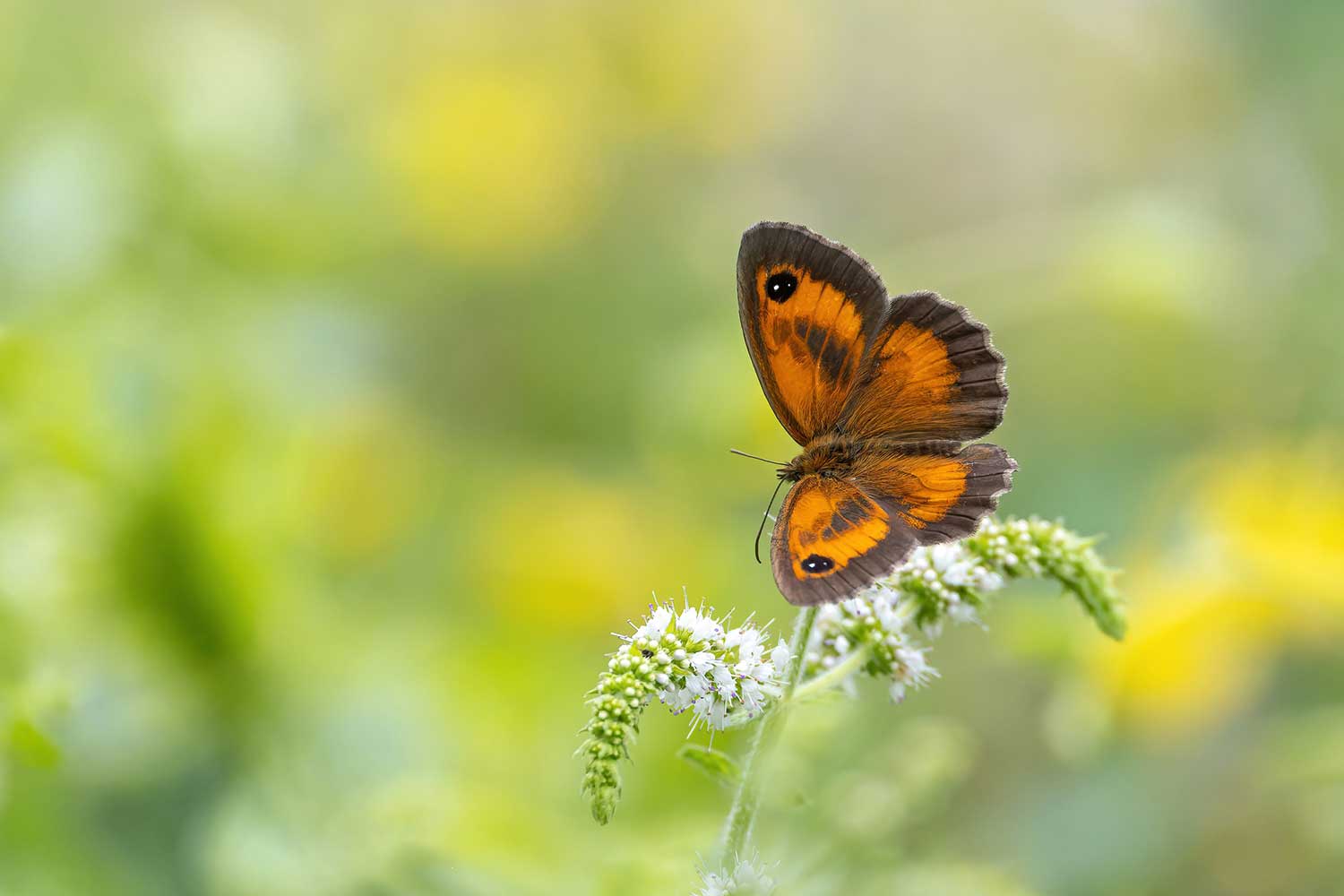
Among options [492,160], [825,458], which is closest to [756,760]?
[825,458]

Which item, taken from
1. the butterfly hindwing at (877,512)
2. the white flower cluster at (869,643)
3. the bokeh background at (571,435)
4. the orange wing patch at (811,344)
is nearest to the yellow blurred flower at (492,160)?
the bokeh background at (571,435)

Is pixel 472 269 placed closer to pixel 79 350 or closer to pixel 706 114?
pixel 706 114

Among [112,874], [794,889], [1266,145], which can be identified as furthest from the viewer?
[1266,145]

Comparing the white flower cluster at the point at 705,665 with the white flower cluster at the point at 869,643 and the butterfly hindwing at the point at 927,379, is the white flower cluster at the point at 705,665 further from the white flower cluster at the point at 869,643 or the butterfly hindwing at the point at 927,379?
the butterfly hindwing at the point at 927,379

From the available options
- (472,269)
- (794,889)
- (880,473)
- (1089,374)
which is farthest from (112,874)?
(1089,374)

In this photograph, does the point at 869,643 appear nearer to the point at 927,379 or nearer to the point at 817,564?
the point at 817,564

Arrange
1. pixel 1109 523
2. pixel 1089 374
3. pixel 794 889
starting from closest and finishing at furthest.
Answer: pixel 794 889, pixel 1109 523, pixel 1089 374

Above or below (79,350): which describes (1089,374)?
above
